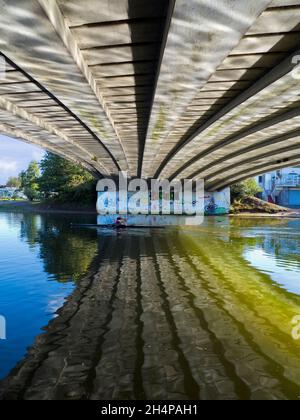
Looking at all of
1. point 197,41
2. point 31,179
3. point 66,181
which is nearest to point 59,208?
point 66,181

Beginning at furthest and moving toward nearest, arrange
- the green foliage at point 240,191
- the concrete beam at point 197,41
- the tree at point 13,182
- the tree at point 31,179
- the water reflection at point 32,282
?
1. the tree at point 13,182
2. the tree at point 31,179
3. the green foliage at point 240,191
4. the water reflection at point 32,282
5. the concrete beam at point 197,41

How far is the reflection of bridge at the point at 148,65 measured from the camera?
628 centimetres

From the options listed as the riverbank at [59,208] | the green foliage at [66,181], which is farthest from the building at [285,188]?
the riverbank at [59,208]

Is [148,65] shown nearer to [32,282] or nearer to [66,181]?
[32,282]

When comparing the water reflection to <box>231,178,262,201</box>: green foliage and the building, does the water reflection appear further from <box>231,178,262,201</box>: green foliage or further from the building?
the building

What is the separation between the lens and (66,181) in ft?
254

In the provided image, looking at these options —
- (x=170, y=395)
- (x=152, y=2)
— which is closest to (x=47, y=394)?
(x=170, y=395)

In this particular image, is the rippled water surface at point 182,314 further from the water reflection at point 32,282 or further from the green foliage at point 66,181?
the green foliage at point 66,181

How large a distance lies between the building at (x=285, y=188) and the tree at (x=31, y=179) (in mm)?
66688

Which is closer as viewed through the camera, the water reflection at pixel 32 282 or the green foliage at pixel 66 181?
the water reflection at pixel 32 282

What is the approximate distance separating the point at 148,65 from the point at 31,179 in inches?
4027

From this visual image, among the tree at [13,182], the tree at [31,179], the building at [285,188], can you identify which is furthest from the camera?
the tree at [13,182]

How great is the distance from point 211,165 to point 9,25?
27.3 meters

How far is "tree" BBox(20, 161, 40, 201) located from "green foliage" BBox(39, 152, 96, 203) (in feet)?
53.6
